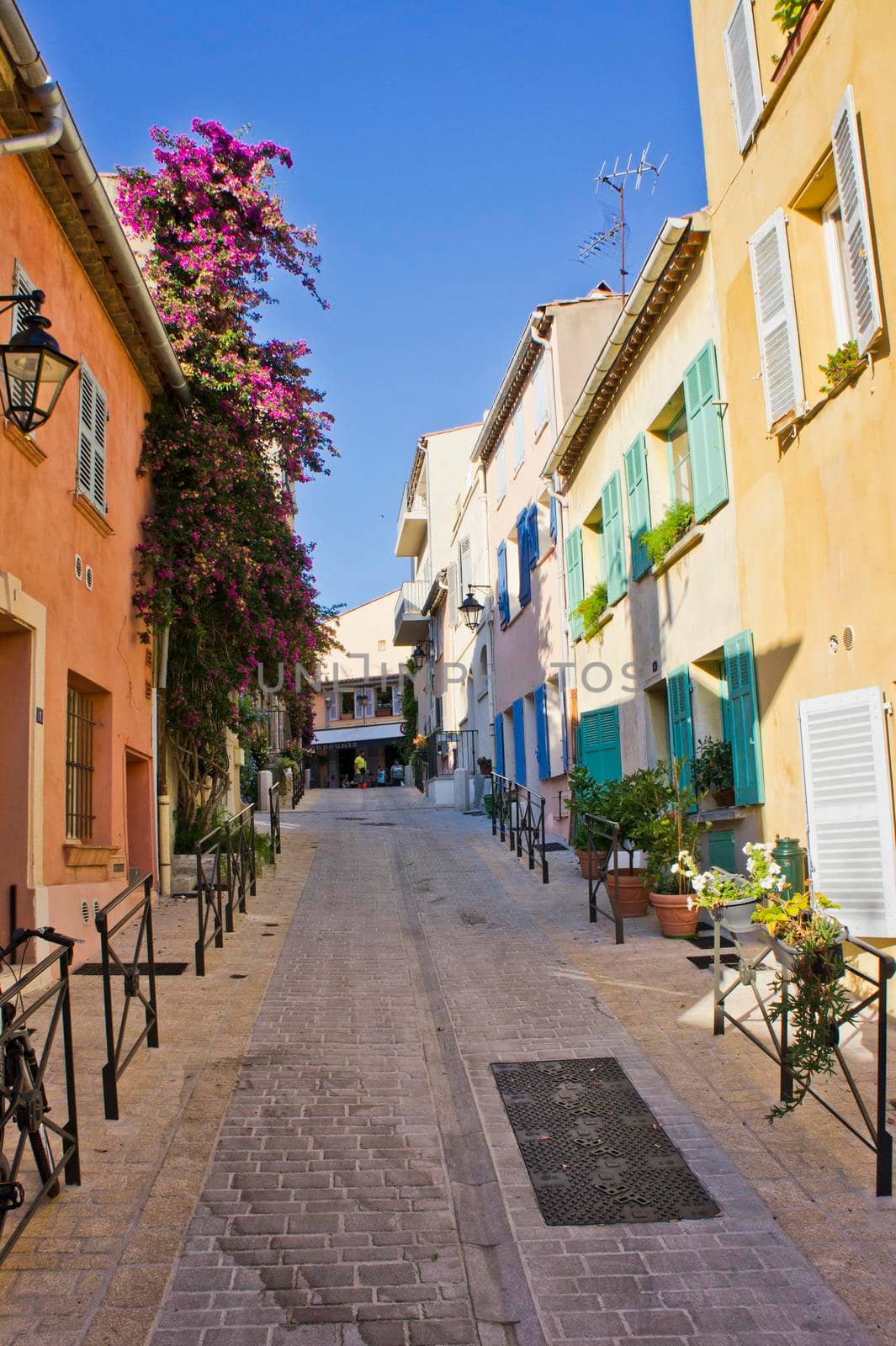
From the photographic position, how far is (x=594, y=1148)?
16.2ft

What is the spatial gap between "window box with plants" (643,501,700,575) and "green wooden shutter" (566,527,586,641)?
362cm

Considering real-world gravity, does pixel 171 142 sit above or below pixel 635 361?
above

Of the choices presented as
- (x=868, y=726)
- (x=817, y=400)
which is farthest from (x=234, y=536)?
(x=868, y=726)

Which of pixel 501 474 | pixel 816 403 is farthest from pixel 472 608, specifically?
pixel 816 403

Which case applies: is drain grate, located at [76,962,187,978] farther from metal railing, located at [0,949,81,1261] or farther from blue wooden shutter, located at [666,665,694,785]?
blue wooden shutter, located at [666,665,694,785]

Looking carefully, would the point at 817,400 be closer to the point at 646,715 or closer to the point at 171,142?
the point at 646,715

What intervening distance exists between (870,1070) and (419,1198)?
2539mm

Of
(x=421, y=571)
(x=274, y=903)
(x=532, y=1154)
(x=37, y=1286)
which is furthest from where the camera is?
(x=421, y=571)

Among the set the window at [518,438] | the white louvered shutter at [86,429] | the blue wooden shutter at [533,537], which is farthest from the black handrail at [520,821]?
the white louvered shutter at [86,429]

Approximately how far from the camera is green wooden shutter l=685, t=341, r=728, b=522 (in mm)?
9266

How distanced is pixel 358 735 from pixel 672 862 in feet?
123

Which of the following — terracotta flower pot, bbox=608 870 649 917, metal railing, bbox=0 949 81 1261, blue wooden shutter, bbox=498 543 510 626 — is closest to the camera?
metal railing, bbox=0 949 81 1261

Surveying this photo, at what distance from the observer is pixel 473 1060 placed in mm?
6133

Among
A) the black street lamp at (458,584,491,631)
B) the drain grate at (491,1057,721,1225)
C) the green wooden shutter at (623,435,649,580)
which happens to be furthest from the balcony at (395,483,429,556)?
the drain grate at (491,1057,721,1225)
